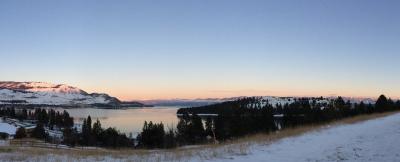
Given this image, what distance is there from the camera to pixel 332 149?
1789 centimetres

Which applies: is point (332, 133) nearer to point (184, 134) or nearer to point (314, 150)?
point (314, 150)

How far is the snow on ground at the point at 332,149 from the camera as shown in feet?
52.0

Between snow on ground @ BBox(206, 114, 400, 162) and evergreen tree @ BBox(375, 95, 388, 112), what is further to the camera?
evergreen tree @ BBox(375, 95, 388, 112)

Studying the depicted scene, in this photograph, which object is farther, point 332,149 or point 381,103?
point 381,103

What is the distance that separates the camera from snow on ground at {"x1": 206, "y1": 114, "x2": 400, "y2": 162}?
52.0 feet

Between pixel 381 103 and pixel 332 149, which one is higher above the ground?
pixel 381 103

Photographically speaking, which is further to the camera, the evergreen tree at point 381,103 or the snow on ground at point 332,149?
the evergreen tree at point 381,103

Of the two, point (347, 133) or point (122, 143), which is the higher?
point (347, 133)

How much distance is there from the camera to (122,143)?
11138cm

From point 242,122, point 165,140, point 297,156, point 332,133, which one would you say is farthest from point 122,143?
point 297,156

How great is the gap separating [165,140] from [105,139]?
35.3 metres

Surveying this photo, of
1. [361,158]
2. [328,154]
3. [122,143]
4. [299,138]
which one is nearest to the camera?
[361,158]

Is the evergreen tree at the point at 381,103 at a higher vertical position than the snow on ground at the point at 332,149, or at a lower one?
higher

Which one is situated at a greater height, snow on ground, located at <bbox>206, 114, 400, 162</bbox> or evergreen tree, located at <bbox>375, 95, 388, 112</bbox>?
evergreen tree, located at <bbox>375, 95, 388, 112</bbox>
